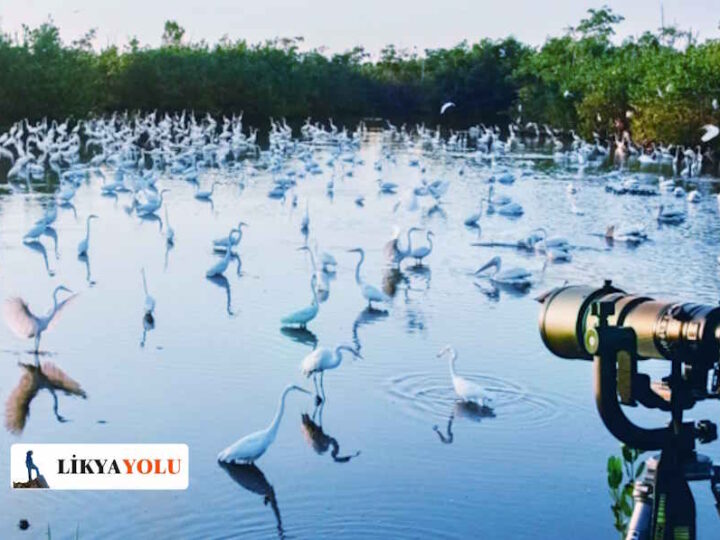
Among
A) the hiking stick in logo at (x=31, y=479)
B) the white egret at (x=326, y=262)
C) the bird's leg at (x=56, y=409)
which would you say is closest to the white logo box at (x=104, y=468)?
the hiking stick in logo at (x=31, y=479)

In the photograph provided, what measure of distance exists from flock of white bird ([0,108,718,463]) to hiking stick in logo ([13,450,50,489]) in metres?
0.84

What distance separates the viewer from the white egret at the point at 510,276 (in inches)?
452

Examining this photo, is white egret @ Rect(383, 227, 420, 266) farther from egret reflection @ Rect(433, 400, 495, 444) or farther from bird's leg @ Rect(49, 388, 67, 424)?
bird's leg @ Rect(49, 388, 67, 424)

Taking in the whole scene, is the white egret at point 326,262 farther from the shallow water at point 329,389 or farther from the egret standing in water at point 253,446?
the egret standing in water at point 253,446

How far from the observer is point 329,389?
25.3ft

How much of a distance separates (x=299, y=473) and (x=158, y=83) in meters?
39.2

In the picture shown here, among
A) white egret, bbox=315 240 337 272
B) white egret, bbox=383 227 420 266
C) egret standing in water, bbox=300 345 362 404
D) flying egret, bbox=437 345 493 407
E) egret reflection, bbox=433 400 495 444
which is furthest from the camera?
white egret, bbox=383 227 420 266

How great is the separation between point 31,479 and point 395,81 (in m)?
50.0

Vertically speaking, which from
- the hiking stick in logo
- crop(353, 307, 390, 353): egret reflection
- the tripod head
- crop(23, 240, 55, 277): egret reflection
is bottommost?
the hiking stick in logo

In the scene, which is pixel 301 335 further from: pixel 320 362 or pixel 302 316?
pixel 320 362

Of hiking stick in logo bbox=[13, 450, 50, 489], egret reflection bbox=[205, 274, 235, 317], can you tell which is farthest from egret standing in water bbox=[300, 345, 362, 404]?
egret reflection bbox=[205, 274, 235, 317]

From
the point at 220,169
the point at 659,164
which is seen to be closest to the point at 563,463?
the point at 220,169

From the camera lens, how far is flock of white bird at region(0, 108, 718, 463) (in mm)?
8344

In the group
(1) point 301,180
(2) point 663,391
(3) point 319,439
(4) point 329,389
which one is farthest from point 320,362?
(1) point 301,180
